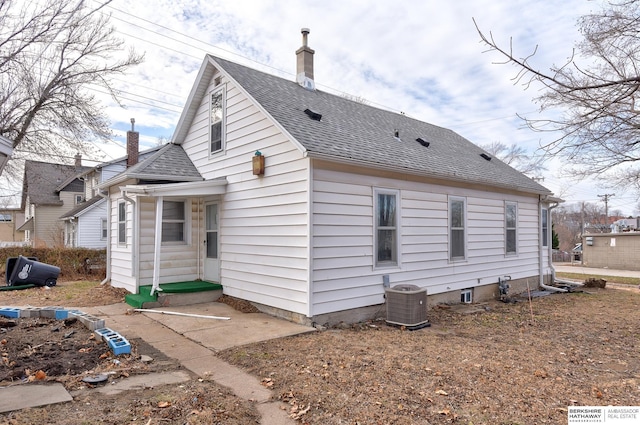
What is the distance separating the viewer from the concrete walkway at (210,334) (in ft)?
13.4

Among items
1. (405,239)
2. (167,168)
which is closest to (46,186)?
(167,168)

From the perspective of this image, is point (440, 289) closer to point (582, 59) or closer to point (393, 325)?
point (393, 325)

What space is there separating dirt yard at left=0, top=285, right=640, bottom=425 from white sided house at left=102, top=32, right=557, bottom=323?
54.9 inches

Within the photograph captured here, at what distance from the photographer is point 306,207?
6.81m

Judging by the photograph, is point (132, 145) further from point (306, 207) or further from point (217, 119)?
point (306, 207)

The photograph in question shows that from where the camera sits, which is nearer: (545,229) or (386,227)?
(386,227)

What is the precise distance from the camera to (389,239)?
8.22 meters

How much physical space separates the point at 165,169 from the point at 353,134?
180 inches

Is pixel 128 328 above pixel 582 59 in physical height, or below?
below

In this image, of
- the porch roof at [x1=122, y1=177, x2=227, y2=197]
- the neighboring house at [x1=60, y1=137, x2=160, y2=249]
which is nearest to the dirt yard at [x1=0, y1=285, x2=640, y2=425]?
the porch roof at [x1=122, y1=177, x2=227, y2=197]

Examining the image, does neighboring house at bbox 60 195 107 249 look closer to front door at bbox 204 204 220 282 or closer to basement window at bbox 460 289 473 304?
front door at bbox 204 204 220 282

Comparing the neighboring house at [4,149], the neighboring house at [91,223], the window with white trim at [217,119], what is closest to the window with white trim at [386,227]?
the window with white trim at [217,119]

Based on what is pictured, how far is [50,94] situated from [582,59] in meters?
16.6

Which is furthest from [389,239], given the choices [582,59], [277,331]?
[582,59]
